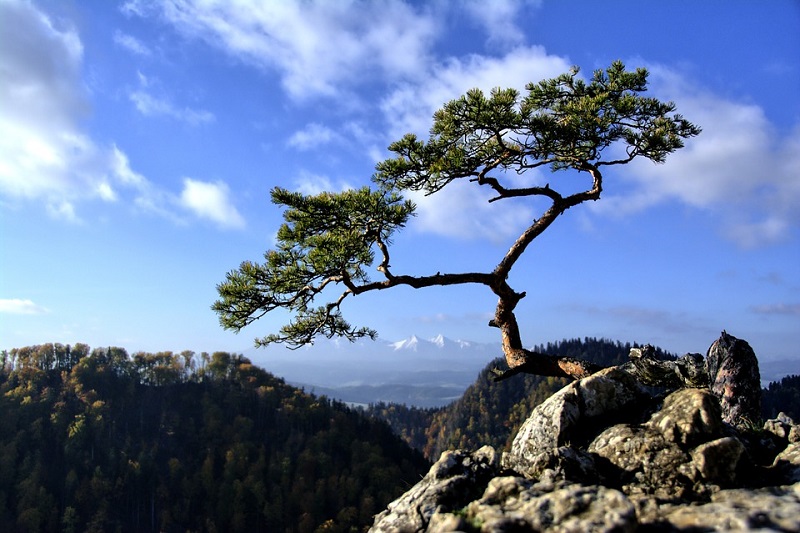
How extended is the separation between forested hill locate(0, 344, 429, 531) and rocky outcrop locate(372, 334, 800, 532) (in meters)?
114

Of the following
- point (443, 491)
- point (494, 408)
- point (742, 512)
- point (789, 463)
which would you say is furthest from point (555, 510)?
point (494, 408)

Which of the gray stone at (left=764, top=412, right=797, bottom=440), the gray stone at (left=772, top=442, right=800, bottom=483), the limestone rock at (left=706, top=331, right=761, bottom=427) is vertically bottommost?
the gray stone at (left=772, top=442, right=800, bottom=483)

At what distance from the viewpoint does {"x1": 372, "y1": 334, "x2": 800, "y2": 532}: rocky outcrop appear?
5.20 meters

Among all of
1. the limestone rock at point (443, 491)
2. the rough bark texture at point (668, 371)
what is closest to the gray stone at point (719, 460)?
the limestone rock at point (443, 491)

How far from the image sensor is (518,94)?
9344mm

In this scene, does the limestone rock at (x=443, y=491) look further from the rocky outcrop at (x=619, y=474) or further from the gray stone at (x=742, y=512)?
the gray stone at (x=742, y=512)

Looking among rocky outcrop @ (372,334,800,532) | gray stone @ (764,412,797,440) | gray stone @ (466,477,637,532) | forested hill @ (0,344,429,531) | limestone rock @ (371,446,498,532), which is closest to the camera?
gray stone @ (466,477,637,532)

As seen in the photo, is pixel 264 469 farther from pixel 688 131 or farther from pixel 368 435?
pixel 688 131

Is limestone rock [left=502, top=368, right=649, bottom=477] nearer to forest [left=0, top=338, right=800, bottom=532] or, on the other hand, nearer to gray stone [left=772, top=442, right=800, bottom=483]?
gray stone [left=772, top=442, right=800, bottom=483]

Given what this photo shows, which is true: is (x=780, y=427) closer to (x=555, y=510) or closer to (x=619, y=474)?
(x=619, y=474)

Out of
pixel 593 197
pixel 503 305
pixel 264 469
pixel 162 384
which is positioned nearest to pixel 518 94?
pixel 593 197

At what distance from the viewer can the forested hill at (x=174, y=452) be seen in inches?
4875

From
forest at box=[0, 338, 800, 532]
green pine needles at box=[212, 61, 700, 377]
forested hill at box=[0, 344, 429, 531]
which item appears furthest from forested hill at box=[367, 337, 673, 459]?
green pine needles at box=[212, 61, 700, 377]

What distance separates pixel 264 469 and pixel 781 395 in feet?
423
